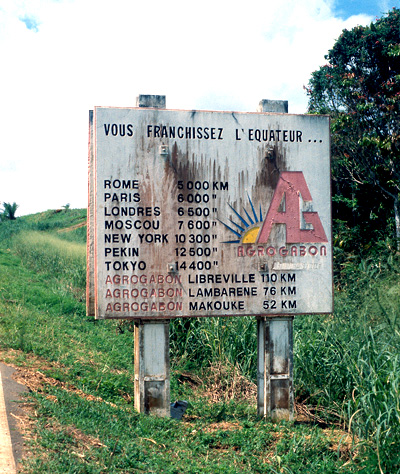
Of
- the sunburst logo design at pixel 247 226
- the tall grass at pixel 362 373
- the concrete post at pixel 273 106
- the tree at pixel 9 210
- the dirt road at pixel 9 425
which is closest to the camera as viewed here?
the dirt road at pixel 9 425

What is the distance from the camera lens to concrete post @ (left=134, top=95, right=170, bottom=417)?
203 inches

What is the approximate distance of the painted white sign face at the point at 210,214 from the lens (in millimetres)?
5094

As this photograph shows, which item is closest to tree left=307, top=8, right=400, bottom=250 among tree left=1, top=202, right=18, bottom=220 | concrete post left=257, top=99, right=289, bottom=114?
concrete post left=257, top=99, right=289, bottom=114

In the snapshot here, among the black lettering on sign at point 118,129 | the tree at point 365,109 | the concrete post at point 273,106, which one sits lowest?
the black lettering on sign at point 118,129

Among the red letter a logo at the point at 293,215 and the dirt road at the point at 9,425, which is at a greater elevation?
the red letter a logo at the point at 293,215

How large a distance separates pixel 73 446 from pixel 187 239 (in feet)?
7.20

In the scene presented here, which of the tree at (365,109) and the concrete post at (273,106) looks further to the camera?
the tree at (365,109)

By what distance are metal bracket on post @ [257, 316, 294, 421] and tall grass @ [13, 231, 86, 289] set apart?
27.6 feet

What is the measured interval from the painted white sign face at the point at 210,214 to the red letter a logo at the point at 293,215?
0.01 metres

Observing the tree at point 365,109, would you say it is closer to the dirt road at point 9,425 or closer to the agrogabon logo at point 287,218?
the agrogabon logo at point 287,218

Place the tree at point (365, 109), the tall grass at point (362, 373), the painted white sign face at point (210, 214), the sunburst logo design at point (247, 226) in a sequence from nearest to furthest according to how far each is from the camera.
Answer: the tall grass at point (362, 373) → the painted white sign face at point (210, 214) → the sunburst logo design at point (247, 226) → the tree at point (365, 109)

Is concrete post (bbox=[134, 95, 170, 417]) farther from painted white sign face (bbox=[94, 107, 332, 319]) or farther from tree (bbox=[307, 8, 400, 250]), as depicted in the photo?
tree (bbox=[307, 8, 400, 250])

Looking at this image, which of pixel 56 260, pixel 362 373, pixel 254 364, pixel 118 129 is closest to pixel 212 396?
pixel 254 364

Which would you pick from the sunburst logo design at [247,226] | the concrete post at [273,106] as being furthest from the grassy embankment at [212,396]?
the concrete post at [273,106]
